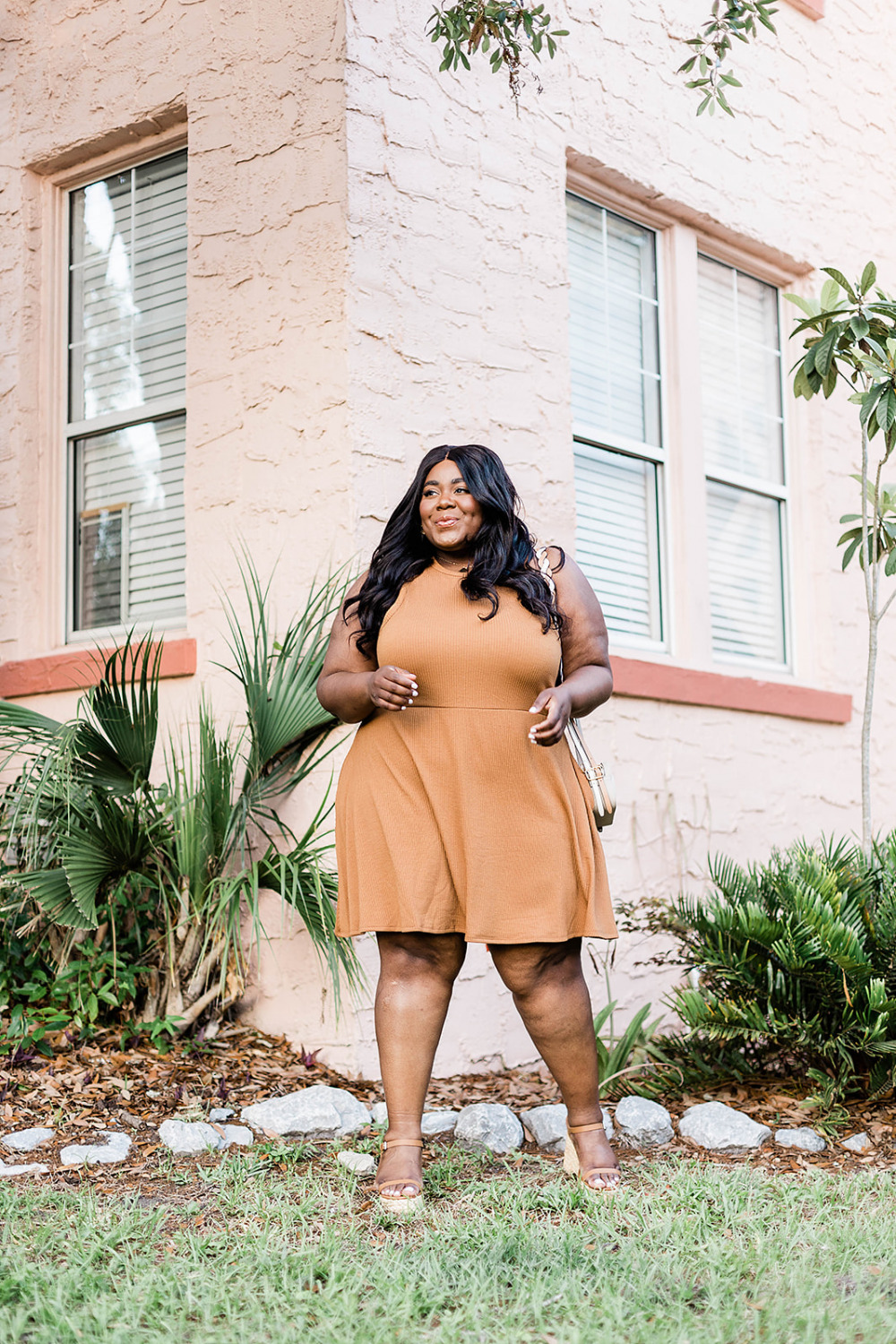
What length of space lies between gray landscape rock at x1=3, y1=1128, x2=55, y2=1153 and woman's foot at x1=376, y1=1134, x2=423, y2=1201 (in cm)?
118

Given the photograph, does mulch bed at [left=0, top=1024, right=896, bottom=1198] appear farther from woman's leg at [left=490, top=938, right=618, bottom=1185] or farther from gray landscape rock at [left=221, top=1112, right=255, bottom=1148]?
woman's leg at [left=490, top=938, right=618, bottom=1185]

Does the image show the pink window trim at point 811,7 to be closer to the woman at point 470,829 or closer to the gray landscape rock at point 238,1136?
the woman at point 470,829

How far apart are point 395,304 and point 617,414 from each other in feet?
5.28

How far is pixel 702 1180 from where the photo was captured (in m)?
3.56

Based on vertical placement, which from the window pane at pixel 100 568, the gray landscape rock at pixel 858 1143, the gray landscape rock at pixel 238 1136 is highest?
the window pane at pixel 100 568

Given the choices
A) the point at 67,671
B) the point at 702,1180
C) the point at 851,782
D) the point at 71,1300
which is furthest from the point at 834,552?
the point at 71,1300

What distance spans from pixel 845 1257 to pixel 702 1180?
71cm

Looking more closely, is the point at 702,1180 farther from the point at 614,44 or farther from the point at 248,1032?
the point at 614,44

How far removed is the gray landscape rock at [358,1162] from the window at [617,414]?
3.17m

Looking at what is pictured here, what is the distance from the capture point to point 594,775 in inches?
143

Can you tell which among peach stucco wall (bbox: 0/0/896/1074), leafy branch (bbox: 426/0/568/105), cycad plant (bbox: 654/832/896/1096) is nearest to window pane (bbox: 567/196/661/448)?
peach stucco wall (bbox: 0/0/896/1074)

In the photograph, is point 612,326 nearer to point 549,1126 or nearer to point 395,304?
point 395,304

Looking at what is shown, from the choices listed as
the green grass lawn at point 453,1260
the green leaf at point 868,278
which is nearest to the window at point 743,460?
the green leaf at point 868,278

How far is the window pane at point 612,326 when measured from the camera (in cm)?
641
